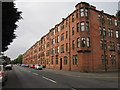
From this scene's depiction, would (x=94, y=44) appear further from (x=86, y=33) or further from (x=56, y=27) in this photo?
(x=56, y=27)

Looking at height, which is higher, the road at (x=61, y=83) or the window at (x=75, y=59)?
the window at (x=75, y=59)

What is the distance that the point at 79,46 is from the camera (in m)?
28.5

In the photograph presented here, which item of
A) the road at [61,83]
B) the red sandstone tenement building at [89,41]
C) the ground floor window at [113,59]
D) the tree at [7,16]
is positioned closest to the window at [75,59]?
the red sandstone tenement building at [89,41]

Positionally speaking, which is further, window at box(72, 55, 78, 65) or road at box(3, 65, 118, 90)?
window at box(72, 55, 78, 65)

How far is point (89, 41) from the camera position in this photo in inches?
1131

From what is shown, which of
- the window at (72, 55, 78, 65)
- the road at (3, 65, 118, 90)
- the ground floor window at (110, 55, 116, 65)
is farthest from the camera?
the ground floor window at (110, 55, 116, 65)

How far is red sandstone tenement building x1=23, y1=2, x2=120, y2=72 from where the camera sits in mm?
→ 28016

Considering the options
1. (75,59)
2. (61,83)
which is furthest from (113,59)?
(61,83)

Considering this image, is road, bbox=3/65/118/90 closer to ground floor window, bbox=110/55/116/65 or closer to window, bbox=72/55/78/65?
window, bbox=72/55/78/65

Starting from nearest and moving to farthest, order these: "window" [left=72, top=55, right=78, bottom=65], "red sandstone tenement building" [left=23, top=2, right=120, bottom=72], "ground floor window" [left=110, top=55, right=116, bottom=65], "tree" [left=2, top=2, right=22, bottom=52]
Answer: "tree" [left=2, top=2, right=22, bottom=52], "red sandstone tenement building" [left=23, top=2, right=120, bottom=72], "window" [left=72, top=55, right=78, bottom=65], "ground floor window" [left=110, top=55, right=116, bottom=65]

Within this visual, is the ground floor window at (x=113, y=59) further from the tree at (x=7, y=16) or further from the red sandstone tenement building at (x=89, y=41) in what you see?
the tree at (x=7, y=16)

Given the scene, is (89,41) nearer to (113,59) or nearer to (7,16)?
(113,59)

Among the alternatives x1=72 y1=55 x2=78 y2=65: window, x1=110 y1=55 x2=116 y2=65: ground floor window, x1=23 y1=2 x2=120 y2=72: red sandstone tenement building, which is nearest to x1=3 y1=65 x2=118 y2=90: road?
x1=23 y1=2 x2=120 y2=72: red sandstone tenement building

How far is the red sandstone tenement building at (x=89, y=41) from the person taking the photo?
28016mm
